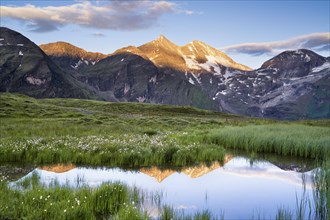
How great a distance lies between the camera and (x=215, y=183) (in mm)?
15695

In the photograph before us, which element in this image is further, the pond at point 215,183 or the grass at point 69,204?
the pond at point 215,183

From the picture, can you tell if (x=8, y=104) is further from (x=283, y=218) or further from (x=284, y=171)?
(x=283, y=218)

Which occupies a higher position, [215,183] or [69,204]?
[69,204]

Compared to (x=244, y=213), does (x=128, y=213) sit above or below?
above

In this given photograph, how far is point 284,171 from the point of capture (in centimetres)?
1911

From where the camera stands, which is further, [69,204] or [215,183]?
[215,183]

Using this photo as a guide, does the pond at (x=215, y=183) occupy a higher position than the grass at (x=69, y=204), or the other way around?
the grass at (x=69, y=204)

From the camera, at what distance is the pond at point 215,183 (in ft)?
38.5

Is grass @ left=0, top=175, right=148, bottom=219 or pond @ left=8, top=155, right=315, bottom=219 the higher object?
grass @ left=0, top=175, right=148, bottom=219

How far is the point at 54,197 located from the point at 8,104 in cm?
8257

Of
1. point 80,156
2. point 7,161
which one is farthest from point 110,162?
point 7,161

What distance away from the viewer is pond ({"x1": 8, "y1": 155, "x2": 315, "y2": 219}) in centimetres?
1173

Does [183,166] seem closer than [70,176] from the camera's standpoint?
No

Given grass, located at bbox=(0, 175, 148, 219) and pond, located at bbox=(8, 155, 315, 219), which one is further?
pond, located at bbox=(8, 155, 315, 219)
